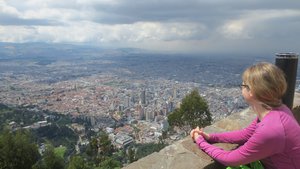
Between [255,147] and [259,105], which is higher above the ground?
[259,105]

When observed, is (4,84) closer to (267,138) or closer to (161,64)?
(161,64)

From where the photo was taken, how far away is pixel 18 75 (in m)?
75.2

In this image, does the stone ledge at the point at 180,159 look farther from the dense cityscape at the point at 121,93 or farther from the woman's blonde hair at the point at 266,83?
the dense cityscape at the point at 121,93

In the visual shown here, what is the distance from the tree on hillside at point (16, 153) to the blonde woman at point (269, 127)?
282 inches

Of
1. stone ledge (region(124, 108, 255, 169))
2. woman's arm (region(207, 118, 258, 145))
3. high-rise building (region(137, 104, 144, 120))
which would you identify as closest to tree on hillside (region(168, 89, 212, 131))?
stone ledge (region(124, 108, 255, 169))

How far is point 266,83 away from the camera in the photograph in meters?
1.60

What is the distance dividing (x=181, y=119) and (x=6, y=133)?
215 inches

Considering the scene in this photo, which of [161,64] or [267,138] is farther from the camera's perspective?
[161,64]

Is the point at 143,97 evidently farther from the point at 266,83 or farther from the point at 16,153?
the point at 266,83

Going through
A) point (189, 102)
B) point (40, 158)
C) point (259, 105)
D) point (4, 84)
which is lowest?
point (4, 84)

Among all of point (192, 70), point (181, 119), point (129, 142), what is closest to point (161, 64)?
point (192, 70)

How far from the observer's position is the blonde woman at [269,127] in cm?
157

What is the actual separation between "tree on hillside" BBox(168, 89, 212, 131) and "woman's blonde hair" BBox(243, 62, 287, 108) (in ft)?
27.9

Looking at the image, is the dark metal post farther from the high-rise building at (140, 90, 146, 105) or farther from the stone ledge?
the high-rise building at (140, 90, 146, 105)
